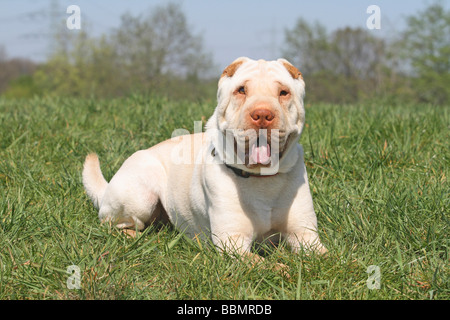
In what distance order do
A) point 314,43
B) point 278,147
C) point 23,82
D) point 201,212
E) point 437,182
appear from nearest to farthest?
point 278,147 → point 201,212 → point 437,182 → point 314,43 → point 23,82

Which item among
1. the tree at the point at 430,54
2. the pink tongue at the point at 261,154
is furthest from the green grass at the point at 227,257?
the tree at the point at 430,54

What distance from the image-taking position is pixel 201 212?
3.22 meters

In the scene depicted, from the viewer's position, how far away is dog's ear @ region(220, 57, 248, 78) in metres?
2.87

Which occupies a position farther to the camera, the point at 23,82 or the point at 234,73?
the point at 23,82

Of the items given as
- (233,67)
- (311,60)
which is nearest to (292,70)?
(233,67)

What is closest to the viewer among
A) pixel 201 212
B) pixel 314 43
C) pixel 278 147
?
pixel 278 147

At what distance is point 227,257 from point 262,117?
86 centimetres

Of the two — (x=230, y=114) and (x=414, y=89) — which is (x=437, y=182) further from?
(x=414, y=89)

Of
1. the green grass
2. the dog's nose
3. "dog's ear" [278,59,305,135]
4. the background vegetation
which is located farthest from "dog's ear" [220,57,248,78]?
the background vegetation

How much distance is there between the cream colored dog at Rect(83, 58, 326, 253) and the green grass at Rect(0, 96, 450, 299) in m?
0.18

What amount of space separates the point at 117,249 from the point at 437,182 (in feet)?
8.36

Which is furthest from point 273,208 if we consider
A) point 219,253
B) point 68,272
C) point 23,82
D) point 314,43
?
point 23,82

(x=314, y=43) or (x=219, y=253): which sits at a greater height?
(x=314, y=43)

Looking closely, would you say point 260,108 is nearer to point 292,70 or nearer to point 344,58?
point 292,70
